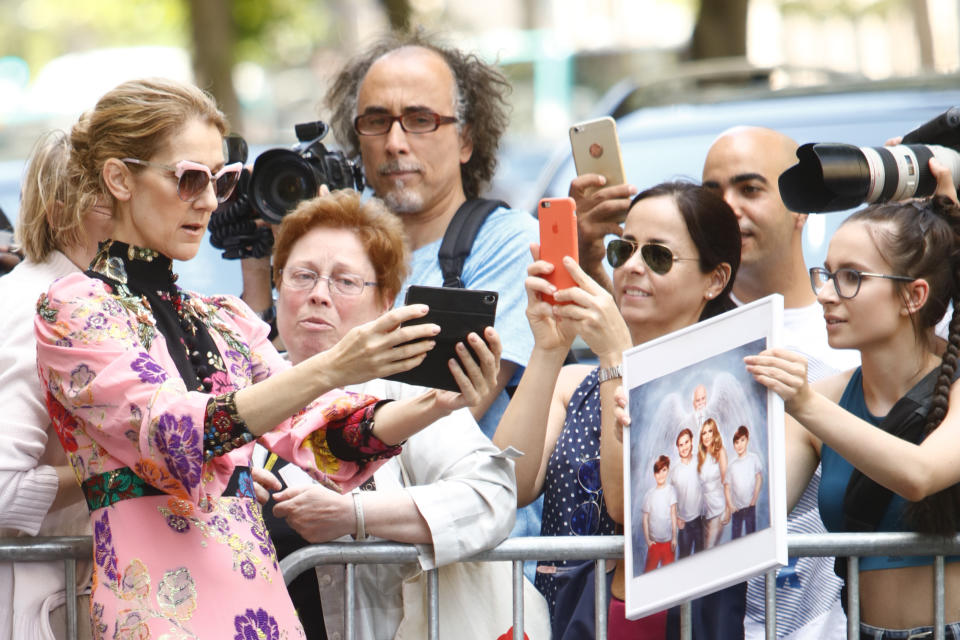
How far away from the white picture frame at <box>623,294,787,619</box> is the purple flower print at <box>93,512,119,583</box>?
1073 millimetres

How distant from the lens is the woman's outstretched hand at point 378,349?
2.53m

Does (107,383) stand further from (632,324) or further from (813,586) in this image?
(813,586)

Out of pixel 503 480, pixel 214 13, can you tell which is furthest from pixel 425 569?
pixel 214 13

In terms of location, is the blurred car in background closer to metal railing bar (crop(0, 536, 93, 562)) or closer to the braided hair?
the braided hair

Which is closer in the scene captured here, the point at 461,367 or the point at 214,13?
the point at 461,367

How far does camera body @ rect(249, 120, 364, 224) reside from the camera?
4.07 m

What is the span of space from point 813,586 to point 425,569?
1.04 meters

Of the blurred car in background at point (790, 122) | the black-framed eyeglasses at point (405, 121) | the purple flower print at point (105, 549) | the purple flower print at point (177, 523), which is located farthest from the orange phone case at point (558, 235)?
the blurred car in background at point (790, 122)

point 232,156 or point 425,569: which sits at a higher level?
point 232,156

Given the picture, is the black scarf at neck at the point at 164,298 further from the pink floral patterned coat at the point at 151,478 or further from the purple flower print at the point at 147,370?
the purple flower print at the point at 147,370

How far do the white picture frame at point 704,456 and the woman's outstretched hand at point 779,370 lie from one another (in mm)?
24

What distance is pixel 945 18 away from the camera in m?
26.5

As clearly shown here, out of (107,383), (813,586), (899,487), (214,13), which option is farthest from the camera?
(214,13)

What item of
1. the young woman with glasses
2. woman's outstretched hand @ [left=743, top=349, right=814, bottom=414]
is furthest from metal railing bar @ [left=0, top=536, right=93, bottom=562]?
the young woman with glasses
